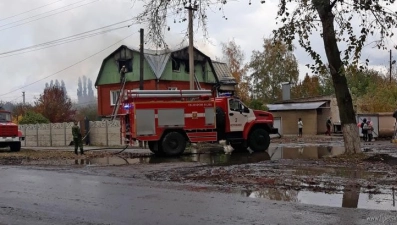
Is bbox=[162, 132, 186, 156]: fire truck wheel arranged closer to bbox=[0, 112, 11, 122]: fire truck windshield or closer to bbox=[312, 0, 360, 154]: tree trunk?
bbox=[312, 0, 360, 154]: tree trunk

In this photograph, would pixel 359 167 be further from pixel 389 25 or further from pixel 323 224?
pixel 323 224

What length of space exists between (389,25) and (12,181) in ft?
41.9

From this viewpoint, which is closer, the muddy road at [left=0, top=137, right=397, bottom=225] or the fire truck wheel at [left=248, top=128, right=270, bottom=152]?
the muddy road at [left=0, top=137, right=397, bottom=225]

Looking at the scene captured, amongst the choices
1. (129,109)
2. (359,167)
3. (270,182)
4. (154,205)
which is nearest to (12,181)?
(154,205)

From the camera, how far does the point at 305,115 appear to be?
148 ft

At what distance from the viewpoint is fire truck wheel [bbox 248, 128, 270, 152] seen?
904 inches

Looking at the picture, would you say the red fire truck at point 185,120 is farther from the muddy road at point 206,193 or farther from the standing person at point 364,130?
the standing person at point 364,130

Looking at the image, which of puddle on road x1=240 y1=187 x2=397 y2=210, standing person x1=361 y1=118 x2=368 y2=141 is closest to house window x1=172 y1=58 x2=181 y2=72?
standing person x1=361 y1=118 x2=368 y2=141

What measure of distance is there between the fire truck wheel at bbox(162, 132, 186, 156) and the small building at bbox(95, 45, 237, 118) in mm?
23465

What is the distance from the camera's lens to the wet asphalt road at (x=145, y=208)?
7.82m

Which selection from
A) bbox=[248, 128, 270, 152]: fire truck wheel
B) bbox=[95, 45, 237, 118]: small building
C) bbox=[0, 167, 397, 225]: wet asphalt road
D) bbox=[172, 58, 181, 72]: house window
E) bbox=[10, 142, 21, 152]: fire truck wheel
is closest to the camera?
bbox=[0, 167, 397, 225]: wet asphalt road

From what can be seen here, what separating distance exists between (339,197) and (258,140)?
1319cm

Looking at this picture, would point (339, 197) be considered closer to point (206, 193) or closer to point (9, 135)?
point (206, 193)

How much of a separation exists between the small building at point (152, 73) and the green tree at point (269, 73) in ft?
64.9
